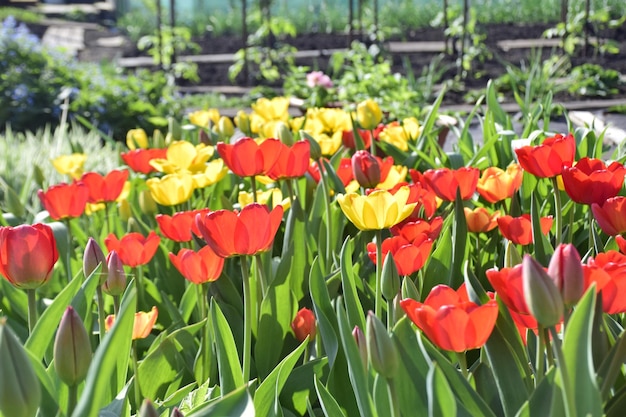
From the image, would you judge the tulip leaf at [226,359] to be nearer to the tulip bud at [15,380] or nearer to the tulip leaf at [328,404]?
the tulip leaf at [328,404]

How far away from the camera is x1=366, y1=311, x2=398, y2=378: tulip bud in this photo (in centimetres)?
79

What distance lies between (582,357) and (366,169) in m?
0.89

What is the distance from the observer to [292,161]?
1.58 m

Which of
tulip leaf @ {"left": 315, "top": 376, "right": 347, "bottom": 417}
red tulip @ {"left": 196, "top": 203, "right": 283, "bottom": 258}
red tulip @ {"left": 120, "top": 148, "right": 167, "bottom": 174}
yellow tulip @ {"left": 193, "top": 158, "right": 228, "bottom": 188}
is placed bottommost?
tulip leaf @ {"left": 315, "top": 376, "right": 347, "bottom": 417}

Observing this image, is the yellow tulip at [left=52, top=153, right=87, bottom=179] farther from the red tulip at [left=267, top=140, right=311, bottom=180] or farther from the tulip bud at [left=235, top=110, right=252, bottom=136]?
the red tulip at [left=267, top=140, right=311, bottom=180]

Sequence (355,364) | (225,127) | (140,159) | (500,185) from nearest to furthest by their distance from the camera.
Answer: (355,364)
(500,185)
(140,159)
(225,127)

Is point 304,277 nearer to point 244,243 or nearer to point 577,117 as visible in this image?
point 244,243

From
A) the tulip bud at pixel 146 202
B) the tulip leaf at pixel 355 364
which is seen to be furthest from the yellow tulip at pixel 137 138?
the tulip leaf at pixel 355 364

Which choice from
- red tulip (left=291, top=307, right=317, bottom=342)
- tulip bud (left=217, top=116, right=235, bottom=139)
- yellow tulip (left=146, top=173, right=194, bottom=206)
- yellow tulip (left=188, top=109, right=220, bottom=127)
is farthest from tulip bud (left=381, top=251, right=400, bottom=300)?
yellow tulip (left=188, top=109, right=220, bottom=127)

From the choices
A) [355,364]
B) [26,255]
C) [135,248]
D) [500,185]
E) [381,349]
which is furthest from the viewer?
[500,185]

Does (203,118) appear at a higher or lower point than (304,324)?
higher

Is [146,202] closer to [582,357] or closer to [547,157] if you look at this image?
[547,157]

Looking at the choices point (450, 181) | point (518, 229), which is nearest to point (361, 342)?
point (518, 229)

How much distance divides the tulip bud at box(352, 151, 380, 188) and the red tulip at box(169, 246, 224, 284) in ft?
1.29
